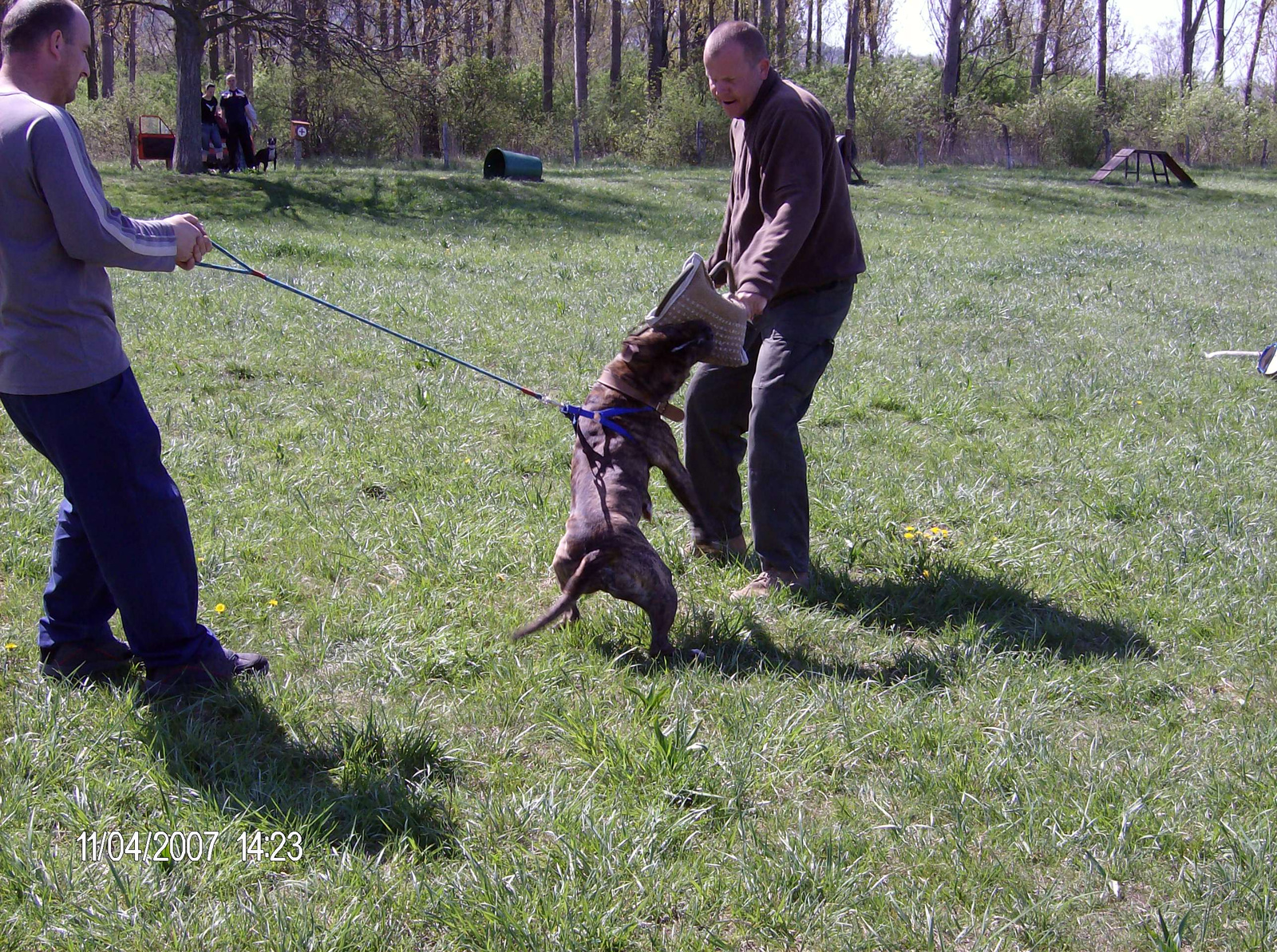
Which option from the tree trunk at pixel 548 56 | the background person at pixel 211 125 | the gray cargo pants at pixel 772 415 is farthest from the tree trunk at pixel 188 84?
the gray cargo pants at pixel 772 415

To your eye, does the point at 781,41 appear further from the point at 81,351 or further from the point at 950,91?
the point at 81,351

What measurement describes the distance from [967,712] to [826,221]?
2.10 m

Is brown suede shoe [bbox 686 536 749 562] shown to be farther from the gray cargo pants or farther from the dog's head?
the dog's head

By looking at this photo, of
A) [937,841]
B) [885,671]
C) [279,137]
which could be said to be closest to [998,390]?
[885,671]

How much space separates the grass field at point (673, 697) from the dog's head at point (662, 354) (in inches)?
36.2

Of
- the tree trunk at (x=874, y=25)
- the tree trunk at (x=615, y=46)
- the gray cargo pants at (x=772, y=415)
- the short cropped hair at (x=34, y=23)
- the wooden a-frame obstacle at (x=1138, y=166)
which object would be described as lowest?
the gray cargo pants at (x=772, y=415)

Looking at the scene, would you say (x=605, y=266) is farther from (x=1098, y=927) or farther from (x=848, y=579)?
(x=1098, y=927)

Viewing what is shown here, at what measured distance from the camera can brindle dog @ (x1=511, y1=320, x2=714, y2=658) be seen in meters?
3.59

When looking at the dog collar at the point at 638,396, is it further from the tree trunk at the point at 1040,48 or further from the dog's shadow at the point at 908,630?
the tree trunk at the point at 1040,48

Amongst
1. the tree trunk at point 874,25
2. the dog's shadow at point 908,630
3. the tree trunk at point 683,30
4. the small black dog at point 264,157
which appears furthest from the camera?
the tree trunk at point 874,25

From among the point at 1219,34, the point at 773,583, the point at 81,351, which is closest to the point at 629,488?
the point at 773,583

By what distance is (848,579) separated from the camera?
4523 millimetres

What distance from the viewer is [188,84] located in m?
20.6

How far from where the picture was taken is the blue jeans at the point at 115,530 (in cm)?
302
